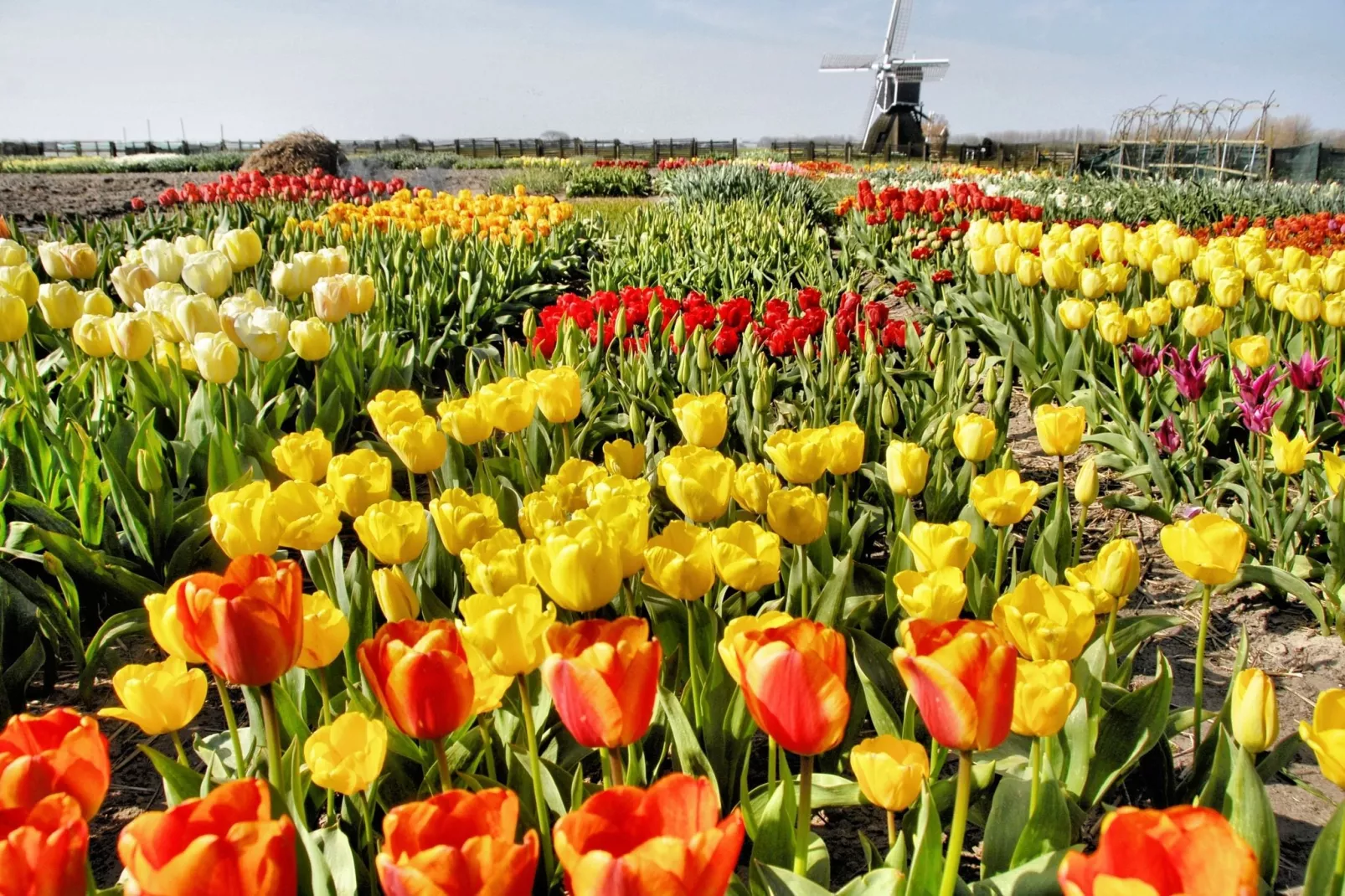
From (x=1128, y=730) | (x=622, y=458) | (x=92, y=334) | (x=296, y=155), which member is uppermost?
(x=296, y=155)

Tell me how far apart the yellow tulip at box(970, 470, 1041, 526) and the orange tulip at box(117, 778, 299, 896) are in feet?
4.19

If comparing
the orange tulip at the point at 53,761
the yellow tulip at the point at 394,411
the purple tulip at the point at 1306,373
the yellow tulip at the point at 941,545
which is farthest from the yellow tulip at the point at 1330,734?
the purple tulip at the point at 1306,373

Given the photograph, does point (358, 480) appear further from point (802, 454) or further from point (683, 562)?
point (802, 454)

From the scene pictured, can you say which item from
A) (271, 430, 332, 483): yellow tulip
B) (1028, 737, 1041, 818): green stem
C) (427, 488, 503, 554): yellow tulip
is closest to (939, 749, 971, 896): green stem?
(1028, 737, 1041, 818): green stem

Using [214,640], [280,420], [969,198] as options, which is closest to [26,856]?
[214,640]

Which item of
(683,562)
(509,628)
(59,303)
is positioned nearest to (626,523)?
(683,562)

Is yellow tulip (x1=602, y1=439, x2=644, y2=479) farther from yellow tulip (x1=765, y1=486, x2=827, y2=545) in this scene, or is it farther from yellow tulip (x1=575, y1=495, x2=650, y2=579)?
yellow tulip (x1=575, y1=495, x2=650, y2=579)

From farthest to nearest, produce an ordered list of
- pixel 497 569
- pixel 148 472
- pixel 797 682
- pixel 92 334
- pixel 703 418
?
pixel 92 334, pixel 148 472, pixel 703 418, pixel 497 569, pixel 797 682

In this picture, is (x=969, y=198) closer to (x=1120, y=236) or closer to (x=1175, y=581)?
(x=1120, y=236)

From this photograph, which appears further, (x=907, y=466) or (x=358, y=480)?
(x=907, y=466)

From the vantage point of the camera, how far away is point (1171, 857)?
680 mm

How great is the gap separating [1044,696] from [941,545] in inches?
15.7

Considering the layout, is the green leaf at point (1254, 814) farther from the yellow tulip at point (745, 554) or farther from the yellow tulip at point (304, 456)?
the yellow tulip at point (304, 456)

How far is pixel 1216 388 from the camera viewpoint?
3.54 metres
